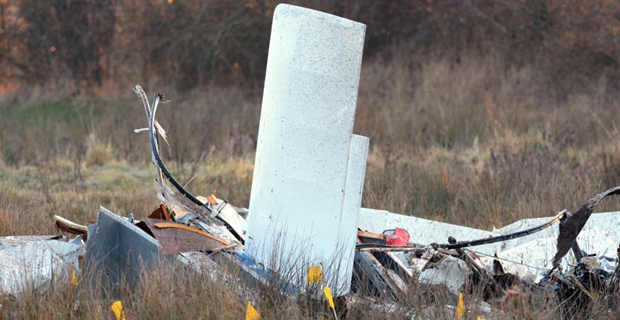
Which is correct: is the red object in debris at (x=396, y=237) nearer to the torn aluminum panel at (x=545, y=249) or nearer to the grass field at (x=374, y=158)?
the torn aluminum panel at (x=545, y=249)

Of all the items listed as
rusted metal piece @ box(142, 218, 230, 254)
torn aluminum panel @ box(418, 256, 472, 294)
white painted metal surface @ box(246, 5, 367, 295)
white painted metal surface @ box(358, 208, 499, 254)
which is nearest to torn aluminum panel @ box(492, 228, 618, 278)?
torn aluminum panel @ box(418, 256, 472, 294)

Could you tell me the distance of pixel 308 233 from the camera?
3551mm

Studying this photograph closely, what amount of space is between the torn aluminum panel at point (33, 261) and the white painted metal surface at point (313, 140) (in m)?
0.88

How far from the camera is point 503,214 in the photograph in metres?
5.96

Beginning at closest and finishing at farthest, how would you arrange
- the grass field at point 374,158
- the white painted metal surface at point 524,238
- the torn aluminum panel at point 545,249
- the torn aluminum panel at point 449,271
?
the grass field at point 374,158, the torn aluminum panel at point 449,271, the white painted metal surface at point 524,238, the torn aluminum panel at point 545,249

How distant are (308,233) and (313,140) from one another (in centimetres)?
38

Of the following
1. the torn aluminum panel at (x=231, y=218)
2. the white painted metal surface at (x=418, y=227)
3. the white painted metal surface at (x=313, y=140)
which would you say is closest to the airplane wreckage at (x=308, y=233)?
the white painted metal surface at (x=313, y=140)

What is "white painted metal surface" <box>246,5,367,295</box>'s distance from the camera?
349 cm

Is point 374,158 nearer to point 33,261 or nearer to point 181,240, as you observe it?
point 181,240

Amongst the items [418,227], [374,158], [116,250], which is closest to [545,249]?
[418,227]

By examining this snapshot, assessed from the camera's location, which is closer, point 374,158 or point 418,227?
point 418,227

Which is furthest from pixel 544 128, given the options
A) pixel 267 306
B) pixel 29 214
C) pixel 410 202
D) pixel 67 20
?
pixel 67 20

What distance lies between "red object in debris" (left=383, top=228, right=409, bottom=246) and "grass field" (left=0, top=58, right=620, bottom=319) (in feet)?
2.37

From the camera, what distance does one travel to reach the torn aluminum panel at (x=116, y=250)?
3.58 meters
